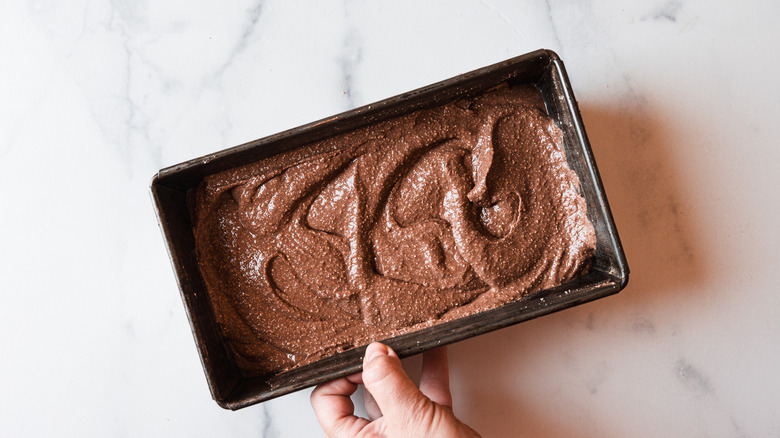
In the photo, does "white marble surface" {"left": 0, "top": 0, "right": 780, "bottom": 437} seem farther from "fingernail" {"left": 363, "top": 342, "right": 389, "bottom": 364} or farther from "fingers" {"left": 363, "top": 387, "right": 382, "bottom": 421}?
"fingernail" {"left": 363, "top": 342, "right": 389, "bottom": 364}

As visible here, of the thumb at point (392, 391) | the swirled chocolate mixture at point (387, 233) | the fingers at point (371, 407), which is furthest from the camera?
the fingers at point (371, 407)

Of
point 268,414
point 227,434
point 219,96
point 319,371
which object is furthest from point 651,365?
point 219,96

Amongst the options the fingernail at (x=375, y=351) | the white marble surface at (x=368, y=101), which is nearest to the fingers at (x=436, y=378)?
the white marble surface at (x=368, y=101)

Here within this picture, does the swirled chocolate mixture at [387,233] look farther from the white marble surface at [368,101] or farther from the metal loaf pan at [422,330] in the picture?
the white marble surface at [368,101]

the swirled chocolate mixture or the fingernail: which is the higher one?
the swirled chocolate mixture

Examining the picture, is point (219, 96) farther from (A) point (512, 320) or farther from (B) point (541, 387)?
(B) point (541, 387)

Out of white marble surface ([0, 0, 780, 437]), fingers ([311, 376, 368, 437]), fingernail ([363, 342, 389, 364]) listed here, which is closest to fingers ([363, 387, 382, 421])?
fingers ([311, 376, 368, 437])


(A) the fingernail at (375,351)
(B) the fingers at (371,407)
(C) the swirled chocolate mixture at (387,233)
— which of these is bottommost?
(B) the fingers at (371,407)
